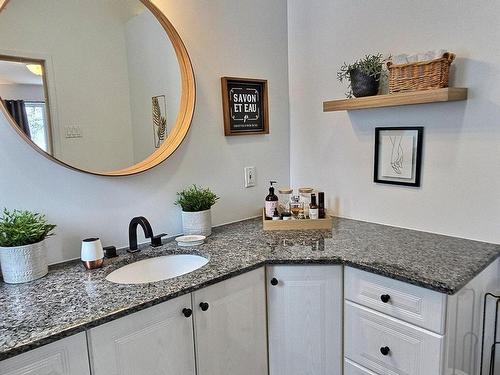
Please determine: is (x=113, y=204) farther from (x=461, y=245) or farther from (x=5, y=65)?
(x=461, y=245)

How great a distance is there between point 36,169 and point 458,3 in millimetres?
1864

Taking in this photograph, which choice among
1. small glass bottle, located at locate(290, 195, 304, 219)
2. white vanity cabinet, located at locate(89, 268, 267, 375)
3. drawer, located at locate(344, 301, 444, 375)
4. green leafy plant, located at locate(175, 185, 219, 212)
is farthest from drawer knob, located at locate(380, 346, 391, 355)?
green leafy plant, located at locate(175, 185, 219, 212)

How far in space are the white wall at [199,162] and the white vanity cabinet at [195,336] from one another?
572 millimetres

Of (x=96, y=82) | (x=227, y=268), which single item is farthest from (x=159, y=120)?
(x=227, y=268)

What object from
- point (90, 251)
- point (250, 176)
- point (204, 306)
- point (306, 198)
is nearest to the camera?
point (204, 306)

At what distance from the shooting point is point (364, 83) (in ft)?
5.92

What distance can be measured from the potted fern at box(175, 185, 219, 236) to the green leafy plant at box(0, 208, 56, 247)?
2.00 feet

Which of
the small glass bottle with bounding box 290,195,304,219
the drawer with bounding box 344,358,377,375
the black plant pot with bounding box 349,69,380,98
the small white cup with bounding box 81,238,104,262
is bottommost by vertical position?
the drawer with bounding box 344,358,377,375

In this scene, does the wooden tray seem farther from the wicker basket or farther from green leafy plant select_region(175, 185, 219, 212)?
the wicker basket

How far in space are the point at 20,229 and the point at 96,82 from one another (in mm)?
676

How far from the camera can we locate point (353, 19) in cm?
197

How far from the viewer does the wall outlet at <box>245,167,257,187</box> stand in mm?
2188

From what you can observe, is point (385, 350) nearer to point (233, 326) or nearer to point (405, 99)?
point (233, 326)

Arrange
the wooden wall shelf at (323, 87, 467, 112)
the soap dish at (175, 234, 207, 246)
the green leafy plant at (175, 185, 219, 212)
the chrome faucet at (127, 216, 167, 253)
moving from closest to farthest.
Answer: the wooden wall shelf at (323, 87, 467, 112) < the chrome faucet at (127, 216, 167, 253) < the soap dish at (175, 234, 207, 246) < the green leafy plant at (175, 185, 219, 212)
